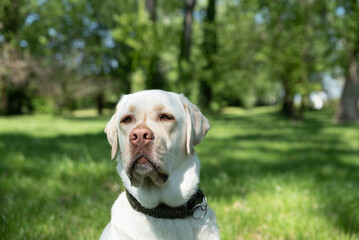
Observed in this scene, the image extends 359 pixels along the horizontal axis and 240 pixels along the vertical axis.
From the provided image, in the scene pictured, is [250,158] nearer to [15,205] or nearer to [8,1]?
[15,205]

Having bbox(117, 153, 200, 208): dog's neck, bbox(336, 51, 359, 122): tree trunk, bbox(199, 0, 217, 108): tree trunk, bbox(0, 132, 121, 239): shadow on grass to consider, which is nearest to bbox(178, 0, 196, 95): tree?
bbox(199, 0, 217, 108): tree trunk

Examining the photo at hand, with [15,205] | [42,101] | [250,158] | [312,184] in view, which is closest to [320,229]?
[312,184]

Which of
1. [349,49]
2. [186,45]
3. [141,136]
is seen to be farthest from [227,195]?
[186,45]

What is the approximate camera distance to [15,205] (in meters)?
4.14

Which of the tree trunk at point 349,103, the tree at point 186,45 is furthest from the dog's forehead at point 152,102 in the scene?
the tree trunk at point 349,103

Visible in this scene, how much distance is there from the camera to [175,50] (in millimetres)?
38656

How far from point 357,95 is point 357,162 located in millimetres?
16653

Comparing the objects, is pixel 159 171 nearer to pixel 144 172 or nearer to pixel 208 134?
pixel 144 172

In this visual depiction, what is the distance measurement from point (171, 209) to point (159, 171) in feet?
1.04

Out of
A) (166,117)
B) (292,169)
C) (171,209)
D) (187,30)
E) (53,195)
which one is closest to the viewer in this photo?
(171,209)

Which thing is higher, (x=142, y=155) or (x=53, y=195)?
(x=142, y=155)

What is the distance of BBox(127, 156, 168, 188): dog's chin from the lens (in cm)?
234

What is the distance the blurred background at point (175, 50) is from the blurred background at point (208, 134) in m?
0.11

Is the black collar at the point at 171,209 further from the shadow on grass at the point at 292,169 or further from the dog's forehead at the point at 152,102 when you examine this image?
the shadow on grass at the point at 292,169
